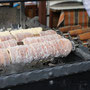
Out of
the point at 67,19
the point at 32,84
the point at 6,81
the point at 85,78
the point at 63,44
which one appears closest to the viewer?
the point at 6,81

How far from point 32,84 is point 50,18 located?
11.7ft

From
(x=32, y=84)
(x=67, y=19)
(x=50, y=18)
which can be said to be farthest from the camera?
(x=50, y=18)

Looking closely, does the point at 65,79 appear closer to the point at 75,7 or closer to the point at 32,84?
the point at 32,84

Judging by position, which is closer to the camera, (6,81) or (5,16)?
(6,81)

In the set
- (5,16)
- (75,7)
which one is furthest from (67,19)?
(5,16)

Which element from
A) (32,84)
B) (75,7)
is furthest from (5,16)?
(75,7)

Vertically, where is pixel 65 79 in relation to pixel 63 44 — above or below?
below

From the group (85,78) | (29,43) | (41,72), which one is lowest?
(85,78)

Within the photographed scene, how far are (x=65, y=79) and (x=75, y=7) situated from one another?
351 centimetres

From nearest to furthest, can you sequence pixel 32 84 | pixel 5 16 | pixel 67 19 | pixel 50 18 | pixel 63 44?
pixel 32 84 → pixel 63 44 → pixel 5 16 → pixel 67 19 → pixel 50 18

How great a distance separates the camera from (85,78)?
168cm

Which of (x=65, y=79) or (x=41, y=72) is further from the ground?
(x=41, y=72)

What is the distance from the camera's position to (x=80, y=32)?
2660mm

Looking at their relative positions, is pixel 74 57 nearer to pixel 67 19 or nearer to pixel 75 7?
pixel 67 19
